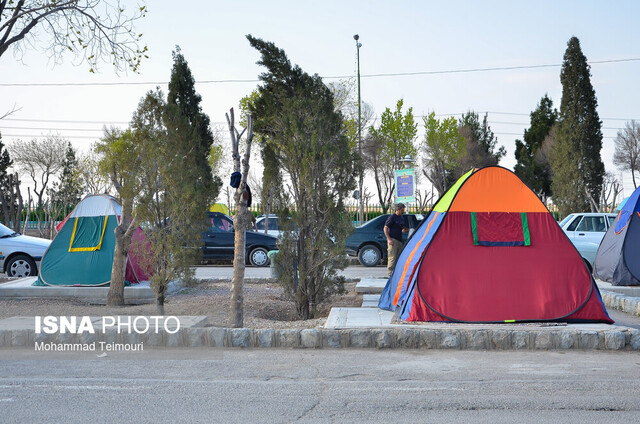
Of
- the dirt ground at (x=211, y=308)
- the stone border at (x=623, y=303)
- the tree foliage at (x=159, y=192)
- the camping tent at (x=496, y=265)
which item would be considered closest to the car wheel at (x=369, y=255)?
the dirt ground at (x=211, y=308)

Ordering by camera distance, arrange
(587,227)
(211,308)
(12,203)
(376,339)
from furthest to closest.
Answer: (12,203) < (587,227) < (211,308) < (376,339)

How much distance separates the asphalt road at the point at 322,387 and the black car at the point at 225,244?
12.6m

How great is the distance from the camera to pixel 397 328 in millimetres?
7875

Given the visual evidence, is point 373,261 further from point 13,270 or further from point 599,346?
point 599,346

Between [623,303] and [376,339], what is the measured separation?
514 centimetres

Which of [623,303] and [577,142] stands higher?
[577,142]

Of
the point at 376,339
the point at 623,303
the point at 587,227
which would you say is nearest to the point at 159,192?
the point at 376,339

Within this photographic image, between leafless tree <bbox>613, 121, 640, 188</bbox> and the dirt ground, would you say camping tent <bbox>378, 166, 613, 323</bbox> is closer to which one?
the dirt ground

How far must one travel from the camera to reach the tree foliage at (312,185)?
33.2 feet

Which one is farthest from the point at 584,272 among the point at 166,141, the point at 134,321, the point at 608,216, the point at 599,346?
the point at 608,216

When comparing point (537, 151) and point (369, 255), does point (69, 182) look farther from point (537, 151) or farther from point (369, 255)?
point (537, 151)

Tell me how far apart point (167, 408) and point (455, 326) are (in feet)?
13.5

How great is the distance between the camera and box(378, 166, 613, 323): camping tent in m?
8.67

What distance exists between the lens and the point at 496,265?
29.2 ft
